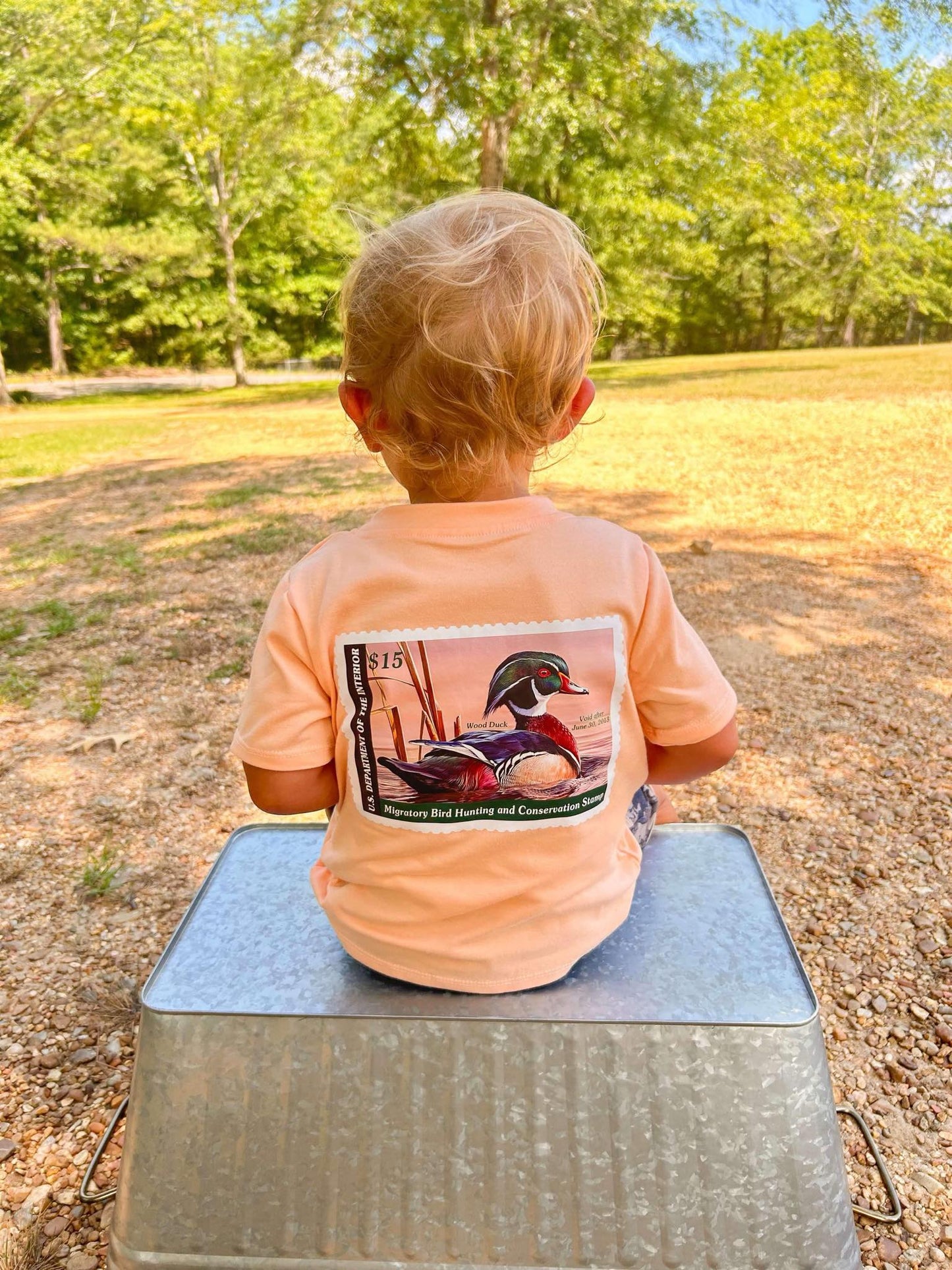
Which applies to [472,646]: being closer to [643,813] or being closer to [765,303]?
[643,813]

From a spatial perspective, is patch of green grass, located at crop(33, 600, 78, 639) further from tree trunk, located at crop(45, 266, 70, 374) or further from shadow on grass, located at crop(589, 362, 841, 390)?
tree trunk, located at crop(45, 266, 70, 374)

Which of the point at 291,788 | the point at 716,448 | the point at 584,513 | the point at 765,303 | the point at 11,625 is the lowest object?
the point at 11,625

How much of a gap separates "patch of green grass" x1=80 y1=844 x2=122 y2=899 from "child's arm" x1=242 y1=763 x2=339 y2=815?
1.45 meters

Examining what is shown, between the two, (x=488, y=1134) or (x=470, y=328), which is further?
(x=488, y=1134)

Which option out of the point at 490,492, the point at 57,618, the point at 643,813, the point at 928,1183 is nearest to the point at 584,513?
the point at 57,618

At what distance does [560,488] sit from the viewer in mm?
7438

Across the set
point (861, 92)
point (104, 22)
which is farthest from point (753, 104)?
point (104, 22)

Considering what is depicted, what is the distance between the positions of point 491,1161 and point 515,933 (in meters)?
0.30

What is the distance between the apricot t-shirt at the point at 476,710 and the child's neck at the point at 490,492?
38 mm

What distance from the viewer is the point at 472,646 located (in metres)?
1.22

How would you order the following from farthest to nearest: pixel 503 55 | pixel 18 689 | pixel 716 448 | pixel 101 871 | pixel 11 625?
pixel 503 55 → pixel 716 448 → pixel 11 625 → pixel 18 689 → pixel 101 871

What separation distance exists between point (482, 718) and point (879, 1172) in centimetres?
120

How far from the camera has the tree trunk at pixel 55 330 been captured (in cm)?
2891

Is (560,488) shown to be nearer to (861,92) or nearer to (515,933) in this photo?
(515,933)
